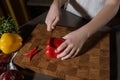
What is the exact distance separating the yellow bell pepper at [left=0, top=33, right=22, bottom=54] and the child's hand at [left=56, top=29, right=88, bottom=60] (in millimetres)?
202

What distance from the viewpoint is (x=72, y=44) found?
0.73 metres

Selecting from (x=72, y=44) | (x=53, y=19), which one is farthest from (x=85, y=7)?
(x=72, y=44)

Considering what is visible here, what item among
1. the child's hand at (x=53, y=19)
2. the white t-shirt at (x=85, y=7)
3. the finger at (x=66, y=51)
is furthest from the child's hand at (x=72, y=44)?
the white t-shirt at (x=85, y=7)

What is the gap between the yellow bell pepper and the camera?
2.60ft

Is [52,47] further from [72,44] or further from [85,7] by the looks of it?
[85,7]

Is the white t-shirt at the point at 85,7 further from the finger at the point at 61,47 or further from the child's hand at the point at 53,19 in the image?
the finger at the point at 61,47

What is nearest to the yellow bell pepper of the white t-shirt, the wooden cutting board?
the wooden cutting board

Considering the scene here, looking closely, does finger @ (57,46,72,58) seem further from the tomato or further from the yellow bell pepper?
the yellow bell pepper

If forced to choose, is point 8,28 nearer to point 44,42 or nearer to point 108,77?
point 44,42

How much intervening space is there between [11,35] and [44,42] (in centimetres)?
14

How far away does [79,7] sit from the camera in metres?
1.07

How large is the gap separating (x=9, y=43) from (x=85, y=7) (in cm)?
48

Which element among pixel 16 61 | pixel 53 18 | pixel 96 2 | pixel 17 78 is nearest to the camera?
pixel 17 78

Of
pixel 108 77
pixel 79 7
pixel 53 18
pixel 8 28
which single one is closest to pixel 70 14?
pixel 79 7
